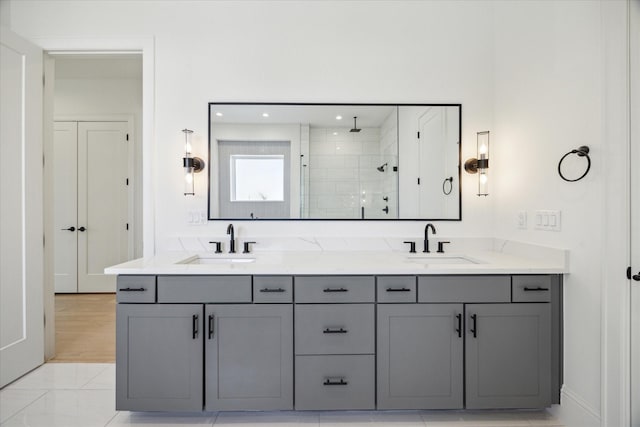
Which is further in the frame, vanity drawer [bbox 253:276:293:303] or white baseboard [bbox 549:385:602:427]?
vanity drawer [bbox 253:276:293:303]

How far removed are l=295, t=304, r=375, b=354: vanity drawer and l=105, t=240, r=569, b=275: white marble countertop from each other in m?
0.21

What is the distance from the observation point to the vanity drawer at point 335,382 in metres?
1.91

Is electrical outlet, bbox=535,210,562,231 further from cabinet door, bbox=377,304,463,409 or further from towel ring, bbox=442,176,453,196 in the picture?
cabinet door, bbox=377,304,463,409

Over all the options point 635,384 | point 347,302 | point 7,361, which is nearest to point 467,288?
point 347,302

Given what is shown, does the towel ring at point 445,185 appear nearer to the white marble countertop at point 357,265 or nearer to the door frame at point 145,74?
the white marble countertop at point 357,265

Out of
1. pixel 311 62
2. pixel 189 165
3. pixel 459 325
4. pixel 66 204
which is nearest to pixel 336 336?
pixel 459 325

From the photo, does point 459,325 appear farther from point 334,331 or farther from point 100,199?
point 100,199

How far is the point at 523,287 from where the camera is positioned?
1942mm

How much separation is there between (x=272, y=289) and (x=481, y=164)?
1746mm

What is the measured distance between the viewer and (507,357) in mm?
1932

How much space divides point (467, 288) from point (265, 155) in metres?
1.65

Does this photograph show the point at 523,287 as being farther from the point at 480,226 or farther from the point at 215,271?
the point at 215,271

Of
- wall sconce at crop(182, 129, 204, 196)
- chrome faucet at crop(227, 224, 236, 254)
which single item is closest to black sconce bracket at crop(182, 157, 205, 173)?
wall sconce at crop(182, 129, 204, 196)

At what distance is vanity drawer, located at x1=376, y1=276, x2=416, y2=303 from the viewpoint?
193 centimetres
